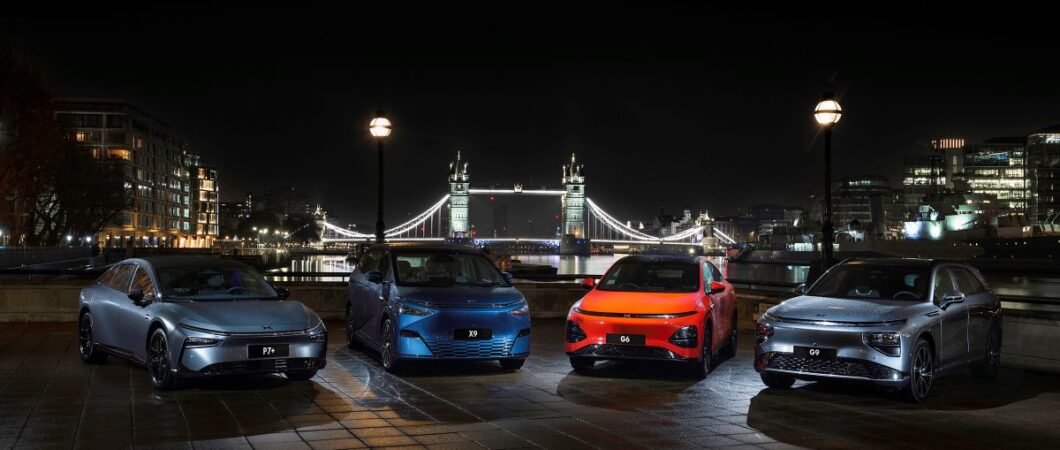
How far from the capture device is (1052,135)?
152 m

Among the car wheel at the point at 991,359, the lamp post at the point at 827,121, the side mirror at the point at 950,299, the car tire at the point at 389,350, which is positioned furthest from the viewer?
the lamp post at the point at 827,121

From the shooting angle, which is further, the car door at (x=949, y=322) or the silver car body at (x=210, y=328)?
the car door at (x=949, y=322)

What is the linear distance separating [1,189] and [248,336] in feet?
120

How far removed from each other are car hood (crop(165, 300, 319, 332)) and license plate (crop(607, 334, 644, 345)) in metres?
3.79

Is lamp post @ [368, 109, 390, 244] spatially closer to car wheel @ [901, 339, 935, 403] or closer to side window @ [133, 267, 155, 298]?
side window @ [133, 267, 155, 298]

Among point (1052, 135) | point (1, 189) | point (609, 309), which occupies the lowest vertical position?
point (609, 309)

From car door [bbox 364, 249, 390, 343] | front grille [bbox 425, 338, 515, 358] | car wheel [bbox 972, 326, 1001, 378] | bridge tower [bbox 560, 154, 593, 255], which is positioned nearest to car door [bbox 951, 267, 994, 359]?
car wheel [bbox 972, 326, 1001, 378]

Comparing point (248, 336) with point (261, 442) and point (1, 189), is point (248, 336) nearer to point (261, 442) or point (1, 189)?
point (261, 442)

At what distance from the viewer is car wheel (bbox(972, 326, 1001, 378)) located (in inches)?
483

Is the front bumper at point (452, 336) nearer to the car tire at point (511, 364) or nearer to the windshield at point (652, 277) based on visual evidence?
the car tire at point (511, 364)

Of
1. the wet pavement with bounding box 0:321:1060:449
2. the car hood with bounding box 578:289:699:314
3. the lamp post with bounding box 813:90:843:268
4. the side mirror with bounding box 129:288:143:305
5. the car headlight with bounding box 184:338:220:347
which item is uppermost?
the lamp post with bounding box 813:90:843:268

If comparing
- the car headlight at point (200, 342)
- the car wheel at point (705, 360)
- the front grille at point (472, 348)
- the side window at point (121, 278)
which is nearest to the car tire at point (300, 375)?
the car headlight at point (200, 342)

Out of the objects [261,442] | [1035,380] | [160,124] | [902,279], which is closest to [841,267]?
[902,279]

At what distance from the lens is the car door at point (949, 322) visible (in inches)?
439
